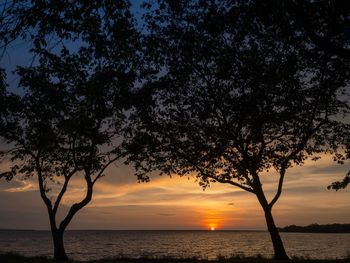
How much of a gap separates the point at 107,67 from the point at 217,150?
902 centimetres

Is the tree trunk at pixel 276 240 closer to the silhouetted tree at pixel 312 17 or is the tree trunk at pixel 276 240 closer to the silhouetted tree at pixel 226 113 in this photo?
the silhouetted tree at pixel 226 113

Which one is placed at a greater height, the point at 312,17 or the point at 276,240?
the point at 312,17

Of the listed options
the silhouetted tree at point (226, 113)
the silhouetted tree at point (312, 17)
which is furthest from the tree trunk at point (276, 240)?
the silhouetted tree at point (312, 17)

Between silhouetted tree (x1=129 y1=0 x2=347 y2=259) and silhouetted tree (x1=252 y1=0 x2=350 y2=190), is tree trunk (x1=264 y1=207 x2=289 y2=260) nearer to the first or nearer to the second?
silhouetted tree (x1=129 y1=0 x2=347 y2=259)

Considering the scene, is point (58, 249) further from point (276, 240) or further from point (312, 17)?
point (312, 17)

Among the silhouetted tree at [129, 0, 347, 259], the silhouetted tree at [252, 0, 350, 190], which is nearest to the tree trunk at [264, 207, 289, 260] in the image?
the silhouetted tree at [129, 0, 347, 259]

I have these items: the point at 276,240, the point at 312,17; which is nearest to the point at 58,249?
the point at 276,240

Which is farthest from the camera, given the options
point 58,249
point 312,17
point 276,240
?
point 58,249

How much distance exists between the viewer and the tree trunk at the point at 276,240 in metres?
29.2

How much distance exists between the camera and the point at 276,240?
2994 cm

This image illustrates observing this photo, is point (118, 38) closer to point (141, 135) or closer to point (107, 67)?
point (107, 67)

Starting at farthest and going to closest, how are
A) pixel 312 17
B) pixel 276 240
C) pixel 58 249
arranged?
pixel 58 249
pixel 276 240
pixel 312 17

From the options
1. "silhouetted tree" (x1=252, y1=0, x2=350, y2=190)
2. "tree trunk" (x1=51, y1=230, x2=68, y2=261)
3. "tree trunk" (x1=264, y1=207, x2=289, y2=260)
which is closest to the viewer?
"silhouetted tree" (x1=252, y1=0, x2=350, y2=190)

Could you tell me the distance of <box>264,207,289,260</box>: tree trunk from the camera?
29.2 metres
